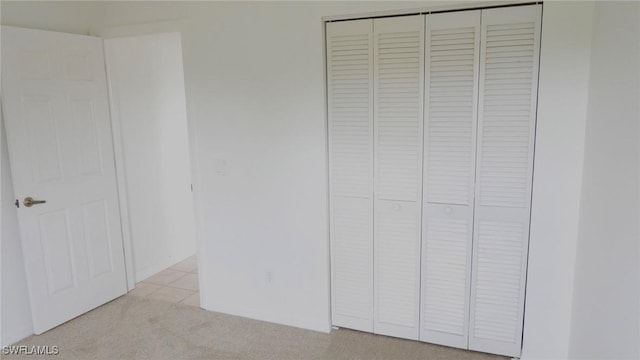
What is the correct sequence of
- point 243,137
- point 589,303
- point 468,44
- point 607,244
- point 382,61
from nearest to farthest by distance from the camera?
1. point 607,244
2. point 589,303
3. point 468,44
4. point 382,61
5. point 243,137

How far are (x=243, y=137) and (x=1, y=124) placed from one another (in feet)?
4.94

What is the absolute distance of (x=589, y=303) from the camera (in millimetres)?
2010

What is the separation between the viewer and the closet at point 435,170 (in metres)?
2.32

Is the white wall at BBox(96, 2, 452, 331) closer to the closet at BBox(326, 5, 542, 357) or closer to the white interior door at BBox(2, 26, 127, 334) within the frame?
the closet at BBox(326, 5, 542, 357)

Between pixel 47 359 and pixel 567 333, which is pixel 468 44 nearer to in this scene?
pixel 567 333

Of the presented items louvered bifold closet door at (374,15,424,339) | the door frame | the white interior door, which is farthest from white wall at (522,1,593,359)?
the white interior door

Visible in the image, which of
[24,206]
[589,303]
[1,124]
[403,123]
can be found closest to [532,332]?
[589,303]

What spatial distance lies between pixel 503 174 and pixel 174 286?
2823mm

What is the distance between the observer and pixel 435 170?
2.51 metres

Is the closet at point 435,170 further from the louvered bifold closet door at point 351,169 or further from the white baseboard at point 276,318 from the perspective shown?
the white baseboard at point 276,318

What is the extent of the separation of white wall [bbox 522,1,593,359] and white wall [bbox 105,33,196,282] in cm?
285
